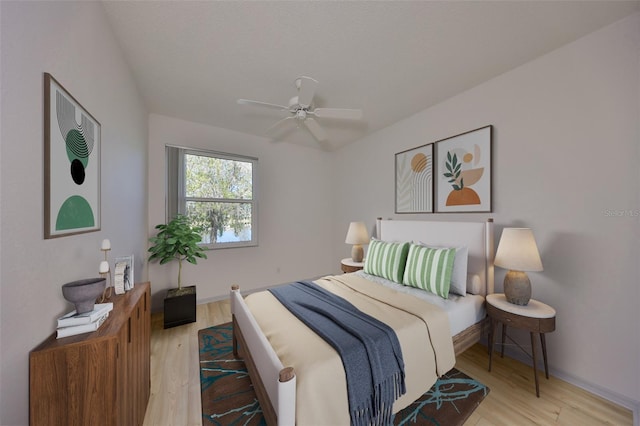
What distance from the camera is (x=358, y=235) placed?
3.52m

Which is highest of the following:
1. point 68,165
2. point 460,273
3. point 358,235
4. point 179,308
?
point 68,165

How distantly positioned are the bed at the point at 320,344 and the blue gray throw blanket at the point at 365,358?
8cm

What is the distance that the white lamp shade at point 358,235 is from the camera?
138 inches

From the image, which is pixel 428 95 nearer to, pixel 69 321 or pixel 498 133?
pixel 498 133

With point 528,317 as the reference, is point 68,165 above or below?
above

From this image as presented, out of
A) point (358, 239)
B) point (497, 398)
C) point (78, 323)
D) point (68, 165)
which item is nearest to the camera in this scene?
point (78, 323)

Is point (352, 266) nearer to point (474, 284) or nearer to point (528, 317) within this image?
point (474, 284)

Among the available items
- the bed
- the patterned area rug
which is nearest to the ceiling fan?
the bed

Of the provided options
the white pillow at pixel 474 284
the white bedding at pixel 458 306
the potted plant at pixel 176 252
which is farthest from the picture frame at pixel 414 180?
the potted plant at pixel 176 252

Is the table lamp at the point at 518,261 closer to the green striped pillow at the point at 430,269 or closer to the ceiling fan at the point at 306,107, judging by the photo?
the green striped pillow at the point at 430,269

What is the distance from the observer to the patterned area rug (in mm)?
1556

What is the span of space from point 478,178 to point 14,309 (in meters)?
3.28

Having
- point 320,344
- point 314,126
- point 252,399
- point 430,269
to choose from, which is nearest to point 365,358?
point 320,344

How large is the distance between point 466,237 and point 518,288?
2.10ft
